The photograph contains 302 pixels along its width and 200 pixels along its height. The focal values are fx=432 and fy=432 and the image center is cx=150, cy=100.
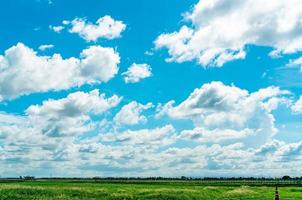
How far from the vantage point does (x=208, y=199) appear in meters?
63.7

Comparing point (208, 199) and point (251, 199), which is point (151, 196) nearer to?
point (208, 199)

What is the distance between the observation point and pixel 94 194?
73.2 m

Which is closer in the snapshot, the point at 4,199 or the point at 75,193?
the point at 4,199

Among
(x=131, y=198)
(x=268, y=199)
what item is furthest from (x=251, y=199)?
(x=131, y=198)

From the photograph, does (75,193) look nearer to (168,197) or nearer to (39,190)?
(39,190)

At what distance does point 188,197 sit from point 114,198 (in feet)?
36.9

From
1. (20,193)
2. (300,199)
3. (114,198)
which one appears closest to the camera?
(300,199)

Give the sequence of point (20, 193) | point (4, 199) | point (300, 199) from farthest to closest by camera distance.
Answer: point (20, 193), point (4, 199), point (300, 199)

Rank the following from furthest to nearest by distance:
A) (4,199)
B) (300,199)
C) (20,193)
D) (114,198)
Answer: (20,193) → (114,198) → (4,199) → (300,199)

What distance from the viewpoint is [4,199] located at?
200ft

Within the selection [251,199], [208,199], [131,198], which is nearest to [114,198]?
[131,198]

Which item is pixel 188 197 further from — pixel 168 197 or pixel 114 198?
pixel 114 198

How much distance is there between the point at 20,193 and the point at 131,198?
2111cm

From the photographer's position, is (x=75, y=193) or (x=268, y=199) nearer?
(x=268, y=199)
